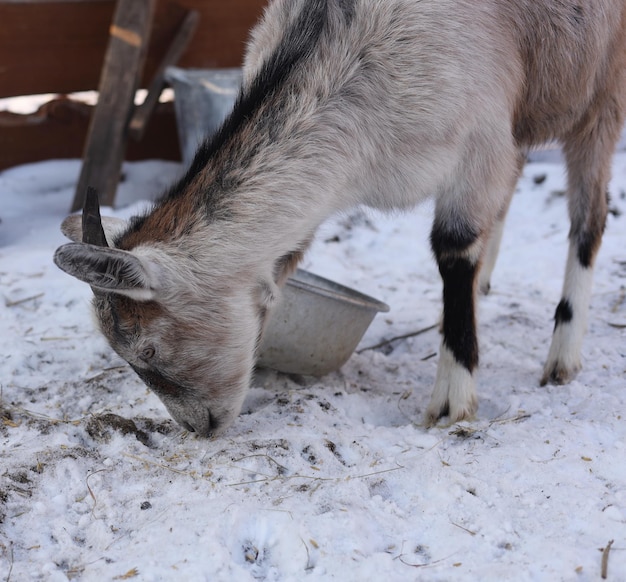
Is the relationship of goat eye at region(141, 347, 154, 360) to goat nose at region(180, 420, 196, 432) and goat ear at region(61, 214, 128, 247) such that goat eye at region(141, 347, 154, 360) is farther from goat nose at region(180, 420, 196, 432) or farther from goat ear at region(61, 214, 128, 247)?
goat ear at region(61, 214, 128, 247)

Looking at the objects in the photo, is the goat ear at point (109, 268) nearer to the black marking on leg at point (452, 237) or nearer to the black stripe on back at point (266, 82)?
the black stripe on back at point (266, 82)

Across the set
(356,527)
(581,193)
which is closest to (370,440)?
(356,527)

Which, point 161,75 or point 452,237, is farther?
point 161,75

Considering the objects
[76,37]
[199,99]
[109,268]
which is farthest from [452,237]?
[76,37]

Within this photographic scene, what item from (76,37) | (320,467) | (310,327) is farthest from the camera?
(76,37)

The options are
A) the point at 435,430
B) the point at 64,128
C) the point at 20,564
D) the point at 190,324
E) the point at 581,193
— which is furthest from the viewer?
the point at 64,128

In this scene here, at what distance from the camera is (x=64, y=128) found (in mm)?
6402

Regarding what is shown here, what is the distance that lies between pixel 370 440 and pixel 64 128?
442 cm

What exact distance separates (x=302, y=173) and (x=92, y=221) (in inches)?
28.4

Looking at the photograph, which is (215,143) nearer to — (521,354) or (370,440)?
(370,440)

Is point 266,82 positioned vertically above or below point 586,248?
above

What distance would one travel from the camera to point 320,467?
9.14ft

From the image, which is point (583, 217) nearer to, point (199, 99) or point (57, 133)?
point (199, 99)

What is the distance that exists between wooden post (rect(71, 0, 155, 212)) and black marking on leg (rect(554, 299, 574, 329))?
3.27m
